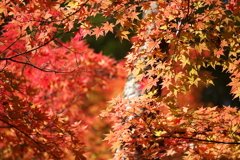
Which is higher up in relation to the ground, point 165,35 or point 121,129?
point 165,35

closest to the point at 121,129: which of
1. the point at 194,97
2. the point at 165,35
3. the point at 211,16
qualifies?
the point at 165,35

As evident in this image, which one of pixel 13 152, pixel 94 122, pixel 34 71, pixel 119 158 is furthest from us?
pixel 94 122

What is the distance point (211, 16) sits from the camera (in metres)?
2.79

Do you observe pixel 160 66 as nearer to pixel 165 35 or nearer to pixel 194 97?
pixel 165 35

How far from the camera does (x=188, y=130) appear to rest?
2984 millimetres

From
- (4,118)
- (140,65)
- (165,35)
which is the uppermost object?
(165,35)

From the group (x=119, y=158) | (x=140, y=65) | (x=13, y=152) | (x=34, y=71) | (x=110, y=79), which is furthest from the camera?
(x=110, y=79)

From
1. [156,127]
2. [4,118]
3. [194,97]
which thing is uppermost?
[4,118]

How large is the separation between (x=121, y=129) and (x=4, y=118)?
1.17 meters

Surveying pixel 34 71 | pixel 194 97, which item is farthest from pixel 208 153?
pixel 194 97

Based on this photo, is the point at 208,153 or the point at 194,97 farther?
the point at 194,97

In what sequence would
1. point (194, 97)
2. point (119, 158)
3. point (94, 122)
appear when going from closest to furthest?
point (119, 158) < point (94, 122) < point (194, 97)

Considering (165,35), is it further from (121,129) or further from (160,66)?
(121,129)

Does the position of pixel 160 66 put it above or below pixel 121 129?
above
